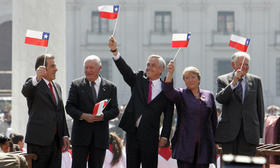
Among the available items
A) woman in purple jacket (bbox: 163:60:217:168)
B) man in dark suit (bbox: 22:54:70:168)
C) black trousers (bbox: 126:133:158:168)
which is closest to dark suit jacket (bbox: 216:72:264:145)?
woman in purple jacket (bbox: 163:60:217:168)

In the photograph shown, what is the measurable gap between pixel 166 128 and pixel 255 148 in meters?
1.02

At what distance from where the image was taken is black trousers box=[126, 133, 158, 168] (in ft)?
19.9

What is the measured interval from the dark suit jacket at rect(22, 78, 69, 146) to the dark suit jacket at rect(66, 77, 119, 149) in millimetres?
210

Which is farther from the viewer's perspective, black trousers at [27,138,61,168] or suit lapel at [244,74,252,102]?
suit lapel at [244,74,252,102]

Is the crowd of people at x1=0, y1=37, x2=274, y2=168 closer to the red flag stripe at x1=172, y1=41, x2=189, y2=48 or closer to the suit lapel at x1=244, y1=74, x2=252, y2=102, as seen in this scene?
the suit lapel at x1=244, y1=74, x2=252, y2=102

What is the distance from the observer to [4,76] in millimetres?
27688

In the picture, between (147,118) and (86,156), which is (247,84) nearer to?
(147,118)

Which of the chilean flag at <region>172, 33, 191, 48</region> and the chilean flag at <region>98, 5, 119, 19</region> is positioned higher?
the chilean flag at <region>98, 5, 119, 19</region>

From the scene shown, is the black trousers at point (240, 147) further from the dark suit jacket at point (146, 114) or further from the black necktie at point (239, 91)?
the dark suit jacket at point (146, 114)

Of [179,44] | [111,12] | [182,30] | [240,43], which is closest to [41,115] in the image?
[111,12]

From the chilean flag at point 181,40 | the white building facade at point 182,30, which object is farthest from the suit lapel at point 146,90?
the white building facade at point 182,30

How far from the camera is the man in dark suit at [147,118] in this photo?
19.9 feet

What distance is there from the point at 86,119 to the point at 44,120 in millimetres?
444

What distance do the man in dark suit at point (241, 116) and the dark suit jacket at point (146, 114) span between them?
23.4 inches
